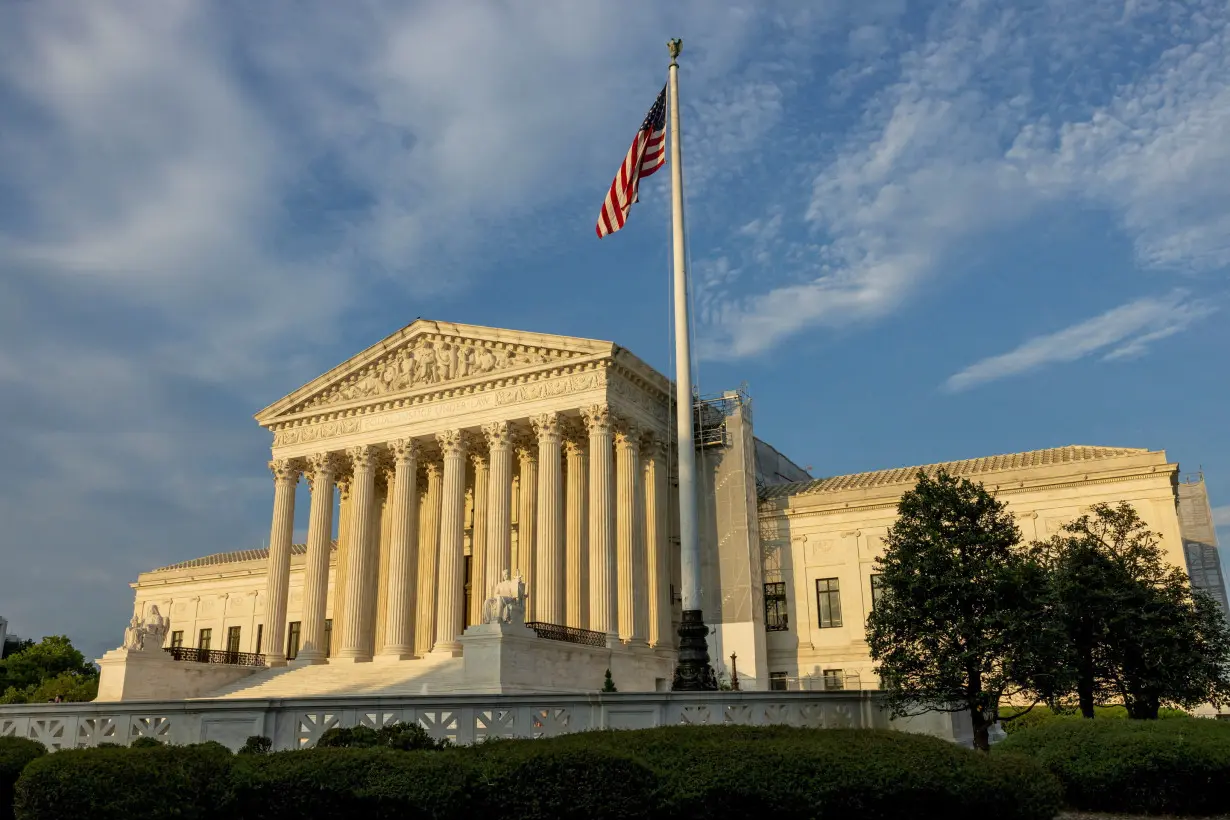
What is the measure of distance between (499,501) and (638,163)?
683 inches

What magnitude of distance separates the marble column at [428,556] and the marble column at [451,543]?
39.6 inches

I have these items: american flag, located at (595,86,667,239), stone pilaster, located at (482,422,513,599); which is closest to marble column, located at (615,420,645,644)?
stone pilaster, located at (482,422,513,599)

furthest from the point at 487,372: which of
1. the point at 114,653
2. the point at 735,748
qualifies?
the point at 735,748

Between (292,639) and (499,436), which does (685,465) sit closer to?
(499,436)

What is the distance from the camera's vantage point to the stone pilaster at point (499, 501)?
1594 inches

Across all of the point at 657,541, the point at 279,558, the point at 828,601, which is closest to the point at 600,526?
the point at 657,541

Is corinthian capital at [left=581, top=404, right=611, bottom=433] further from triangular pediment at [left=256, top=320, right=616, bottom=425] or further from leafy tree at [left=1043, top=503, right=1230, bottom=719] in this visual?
leafy tree at [left=1043, top=503, right=1230, bottom=719]

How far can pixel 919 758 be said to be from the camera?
1236 cm

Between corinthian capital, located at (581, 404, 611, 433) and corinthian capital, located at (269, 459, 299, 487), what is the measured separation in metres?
15.7

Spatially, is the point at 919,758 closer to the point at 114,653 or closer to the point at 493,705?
the point at 493,705

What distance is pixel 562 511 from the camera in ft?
140

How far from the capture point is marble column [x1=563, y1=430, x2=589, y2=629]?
132 feet

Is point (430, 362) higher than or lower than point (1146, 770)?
higher

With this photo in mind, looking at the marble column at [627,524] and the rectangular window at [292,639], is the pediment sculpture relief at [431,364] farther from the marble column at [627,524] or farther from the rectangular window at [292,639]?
the rectangular window at [292,639]
